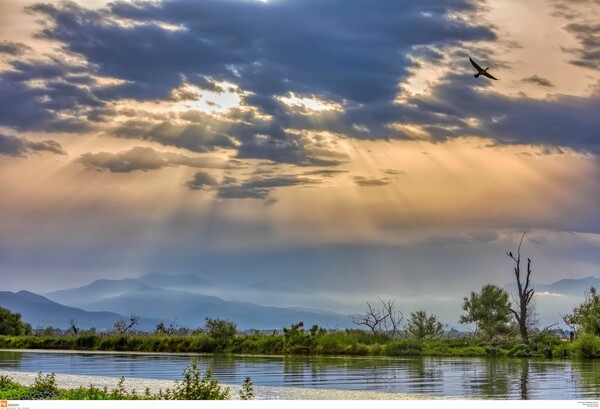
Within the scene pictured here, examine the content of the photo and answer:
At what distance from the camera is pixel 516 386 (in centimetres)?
2350

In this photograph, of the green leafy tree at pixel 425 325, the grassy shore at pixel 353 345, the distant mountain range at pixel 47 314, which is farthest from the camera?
the distant mountain range at pixel 47 314

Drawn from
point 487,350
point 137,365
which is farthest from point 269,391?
point 487,350

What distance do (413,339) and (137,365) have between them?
57.4 feet

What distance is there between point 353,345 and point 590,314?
12125 millimetres

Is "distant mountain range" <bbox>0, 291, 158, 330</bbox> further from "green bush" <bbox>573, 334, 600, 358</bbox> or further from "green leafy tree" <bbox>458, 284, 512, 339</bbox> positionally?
"green bush" <bbox>573, 334, 600, 358</bbox>

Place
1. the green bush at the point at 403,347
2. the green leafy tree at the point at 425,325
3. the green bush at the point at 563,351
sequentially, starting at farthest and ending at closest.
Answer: the green leafy tree at the point at 425,325
the green bush at the point at 403,347
the green bush at the point at 563,351

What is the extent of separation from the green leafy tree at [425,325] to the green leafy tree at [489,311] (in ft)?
5.25

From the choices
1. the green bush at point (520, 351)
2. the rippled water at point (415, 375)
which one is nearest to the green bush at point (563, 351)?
the green bush at point (520, 351)

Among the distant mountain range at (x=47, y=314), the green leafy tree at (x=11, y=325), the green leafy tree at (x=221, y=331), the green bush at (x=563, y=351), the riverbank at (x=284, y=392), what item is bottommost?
the riverbank at (x=284, y=392)

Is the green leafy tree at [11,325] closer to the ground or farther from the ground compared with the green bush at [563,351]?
farther from the ground

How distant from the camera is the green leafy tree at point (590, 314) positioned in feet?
139

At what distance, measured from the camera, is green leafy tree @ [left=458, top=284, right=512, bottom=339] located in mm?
48719

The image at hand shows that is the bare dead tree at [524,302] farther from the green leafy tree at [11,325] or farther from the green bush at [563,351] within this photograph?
the green leafy tree at [11,325]

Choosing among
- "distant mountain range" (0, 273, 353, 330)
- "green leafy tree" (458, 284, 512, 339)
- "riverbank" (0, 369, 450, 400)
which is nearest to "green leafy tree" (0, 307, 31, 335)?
"distant mountain range" (0, 273, 353, 330)
